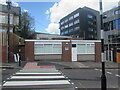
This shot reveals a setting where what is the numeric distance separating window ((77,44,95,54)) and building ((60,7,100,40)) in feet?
168

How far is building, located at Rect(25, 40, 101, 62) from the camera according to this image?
27.1m

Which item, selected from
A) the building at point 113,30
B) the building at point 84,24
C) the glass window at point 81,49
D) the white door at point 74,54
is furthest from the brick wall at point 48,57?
the building at point 84,24

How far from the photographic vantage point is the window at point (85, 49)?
2871cm

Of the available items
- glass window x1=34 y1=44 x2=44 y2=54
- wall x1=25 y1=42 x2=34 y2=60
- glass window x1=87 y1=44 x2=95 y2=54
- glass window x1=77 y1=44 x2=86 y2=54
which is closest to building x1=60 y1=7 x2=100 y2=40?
glass window x1=87 y1=44 x2=95 y2=54

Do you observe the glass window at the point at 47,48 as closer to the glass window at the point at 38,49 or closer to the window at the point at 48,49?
the window at the point at 48,49

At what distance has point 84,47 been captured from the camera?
29.0 m

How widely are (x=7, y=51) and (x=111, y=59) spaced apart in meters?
16.4

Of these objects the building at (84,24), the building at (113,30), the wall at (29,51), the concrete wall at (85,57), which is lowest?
the concrete wall at (85,57)

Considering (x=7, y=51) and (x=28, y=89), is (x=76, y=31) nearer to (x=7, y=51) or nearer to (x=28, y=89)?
(x=7, y=51)

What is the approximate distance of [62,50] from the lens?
91.2ft

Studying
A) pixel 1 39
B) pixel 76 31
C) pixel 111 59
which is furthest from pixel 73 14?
pixel 1 39

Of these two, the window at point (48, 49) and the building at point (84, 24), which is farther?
the building at point (84, 24)

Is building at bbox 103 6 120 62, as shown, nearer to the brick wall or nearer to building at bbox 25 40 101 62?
building at bbox 25 40 101 62

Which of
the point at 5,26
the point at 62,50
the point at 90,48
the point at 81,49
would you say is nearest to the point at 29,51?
the point at 62,50
